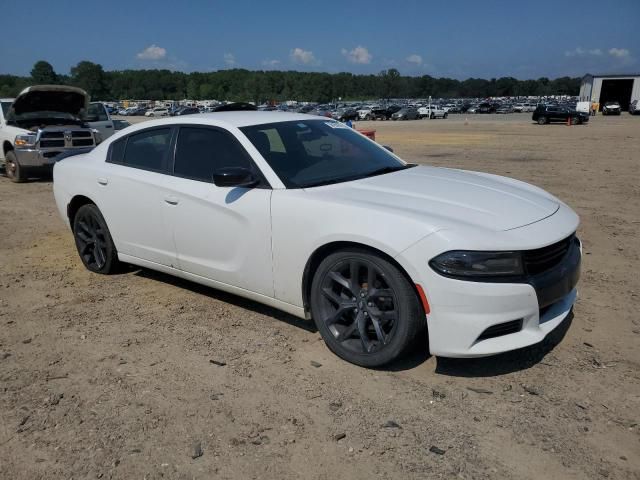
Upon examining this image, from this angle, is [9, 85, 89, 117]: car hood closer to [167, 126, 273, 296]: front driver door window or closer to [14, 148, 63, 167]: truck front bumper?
[14, 148, 63, 167]: truck front bumper

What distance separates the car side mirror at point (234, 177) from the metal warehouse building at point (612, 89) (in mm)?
78661

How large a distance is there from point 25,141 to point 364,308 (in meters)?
10.9

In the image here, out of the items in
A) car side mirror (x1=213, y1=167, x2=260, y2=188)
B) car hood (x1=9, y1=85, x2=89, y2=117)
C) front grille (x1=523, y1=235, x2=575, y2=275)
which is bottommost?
front grille (x1=523, y1=235, x2=575, y2=275)

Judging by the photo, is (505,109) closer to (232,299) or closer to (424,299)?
(232,299)

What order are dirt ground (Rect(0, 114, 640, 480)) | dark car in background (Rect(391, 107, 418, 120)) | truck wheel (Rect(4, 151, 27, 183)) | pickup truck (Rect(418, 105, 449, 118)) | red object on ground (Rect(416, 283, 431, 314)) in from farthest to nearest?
1. pickup truck (Rect(418, 105, 449, 118))
2. dark car in background (Rect(391, 107, 418, 120))
3. truck wheel (Rect(4, 151, 27, 183))
4. red object on ground (Rect(416, 283, 431, 314))
5. dirt ground (Rect(0, 114, 640, 480))

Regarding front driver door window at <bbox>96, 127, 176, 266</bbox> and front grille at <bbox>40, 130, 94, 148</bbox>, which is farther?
front grille at <bbox>40, 130, 94, 148</bbox>

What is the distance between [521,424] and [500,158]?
14.2 metres

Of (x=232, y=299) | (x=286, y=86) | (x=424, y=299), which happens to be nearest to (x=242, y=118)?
(x=232, y=299)

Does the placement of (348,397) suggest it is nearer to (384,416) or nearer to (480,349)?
(384,416)

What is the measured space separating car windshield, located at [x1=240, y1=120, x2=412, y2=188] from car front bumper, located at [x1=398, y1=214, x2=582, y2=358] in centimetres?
117

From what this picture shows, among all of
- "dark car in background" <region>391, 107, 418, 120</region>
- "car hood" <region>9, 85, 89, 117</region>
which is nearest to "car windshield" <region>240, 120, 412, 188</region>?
"car hood" <region>9, 85, 89, 117</region>

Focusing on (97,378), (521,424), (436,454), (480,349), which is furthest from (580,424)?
(97,378)

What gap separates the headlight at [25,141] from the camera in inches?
458

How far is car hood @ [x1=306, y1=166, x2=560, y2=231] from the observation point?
3211 mm
